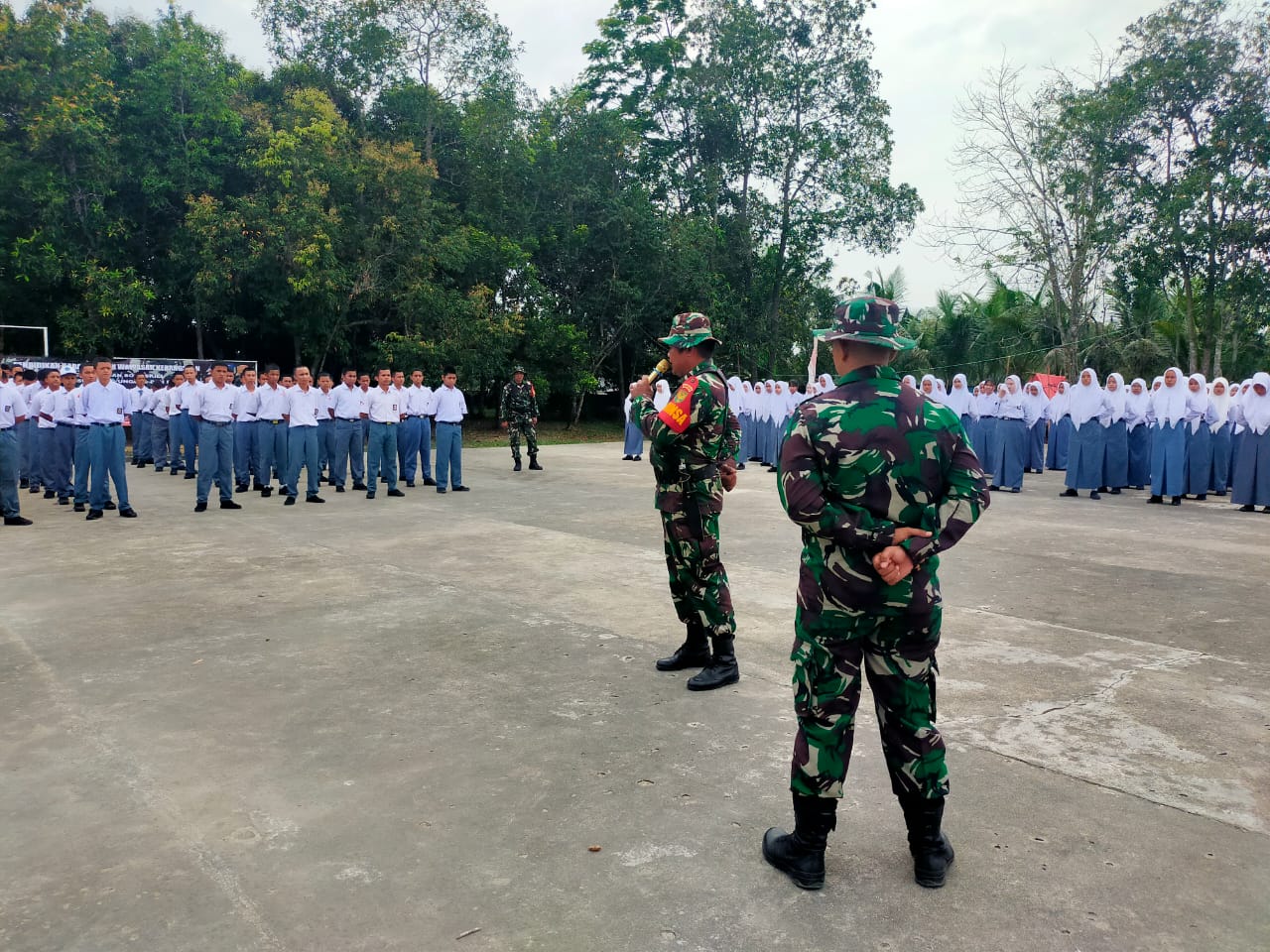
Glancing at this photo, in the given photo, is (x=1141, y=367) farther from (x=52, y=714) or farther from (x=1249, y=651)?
(x=52, y=714)

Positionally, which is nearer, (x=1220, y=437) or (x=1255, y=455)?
(x=1255, y=455)

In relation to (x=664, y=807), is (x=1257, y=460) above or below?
above

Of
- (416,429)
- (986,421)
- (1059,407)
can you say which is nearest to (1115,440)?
(986,421)

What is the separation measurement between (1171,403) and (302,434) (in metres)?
12.2

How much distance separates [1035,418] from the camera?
1619 cm

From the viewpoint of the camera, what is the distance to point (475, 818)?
10.5 ft

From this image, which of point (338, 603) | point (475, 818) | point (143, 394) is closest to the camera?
point (475, 818)

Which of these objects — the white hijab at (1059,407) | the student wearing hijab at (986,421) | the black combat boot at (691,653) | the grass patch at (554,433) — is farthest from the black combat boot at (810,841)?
the grass patch at (554,433)

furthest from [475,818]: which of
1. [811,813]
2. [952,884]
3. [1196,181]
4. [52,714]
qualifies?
[1196,181]

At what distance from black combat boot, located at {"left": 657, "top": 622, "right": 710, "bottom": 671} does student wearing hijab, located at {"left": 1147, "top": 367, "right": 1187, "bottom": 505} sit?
410 inches

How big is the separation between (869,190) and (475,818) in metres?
30.9

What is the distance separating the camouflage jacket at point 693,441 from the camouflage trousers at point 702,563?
0.06 m

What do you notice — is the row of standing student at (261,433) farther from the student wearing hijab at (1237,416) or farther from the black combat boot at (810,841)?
the student wearing hijab at (1237,416)

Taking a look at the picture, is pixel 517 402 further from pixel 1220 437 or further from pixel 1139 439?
pixel 1220 437
